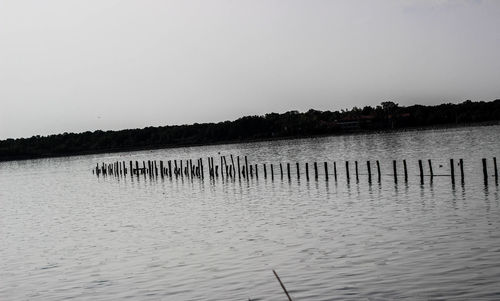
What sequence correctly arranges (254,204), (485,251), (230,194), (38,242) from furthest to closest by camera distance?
(230,194) < (254,204) < (38,242) < (485,251)

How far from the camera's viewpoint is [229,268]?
57.8 feet

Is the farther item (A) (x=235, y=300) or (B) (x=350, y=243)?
(B) (x=350, y=243)

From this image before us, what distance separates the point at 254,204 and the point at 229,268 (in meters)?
17.1

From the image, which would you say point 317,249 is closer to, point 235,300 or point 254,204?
point 235,300

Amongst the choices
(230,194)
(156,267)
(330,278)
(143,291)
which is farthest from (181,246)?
(230,194)

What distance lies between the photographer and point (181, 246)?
870 inches

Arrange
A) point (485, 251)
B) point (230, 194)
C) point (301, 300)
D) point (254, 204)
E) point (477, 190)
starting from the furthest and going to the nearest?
point (230, 194)
point (254, 204)
point (477, 190)
point (485, 251)
point (301, 300)

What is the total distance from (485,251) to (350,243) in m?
4.00

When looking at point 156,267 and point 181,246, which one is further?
point 181,246

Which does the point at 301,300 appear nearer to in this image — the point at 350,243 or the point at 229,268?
the point at 229,268

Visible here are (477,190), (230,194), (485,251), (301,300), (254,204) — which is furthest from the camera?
(230,194)

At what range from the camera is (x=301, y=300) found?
45.1 ft

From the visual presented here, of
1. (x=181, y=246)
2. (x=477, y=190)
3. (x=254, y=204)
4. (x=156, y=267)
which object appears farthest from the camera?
(x=254, y=204)

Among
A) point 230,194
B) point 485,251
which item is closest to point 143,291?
point 485,251
